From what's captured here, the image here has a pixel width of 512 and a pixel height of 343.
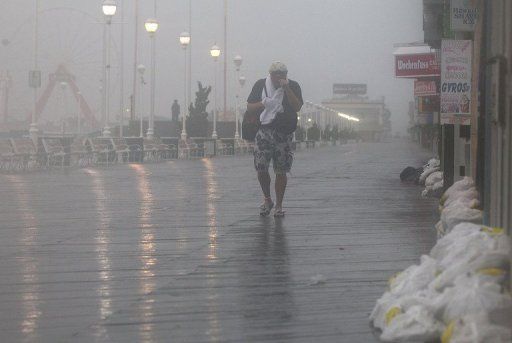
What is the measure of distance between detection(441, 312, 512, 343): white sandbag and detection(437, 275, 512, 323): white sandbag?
0.05 meters

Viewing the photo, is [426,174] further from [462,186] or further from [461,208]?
[461,208]

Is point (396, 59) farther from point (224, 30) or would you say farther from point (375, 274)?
point (224, 30)

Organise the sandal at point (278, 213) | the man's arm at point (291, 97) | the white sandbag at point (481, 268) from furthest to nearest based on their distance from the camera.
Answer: the man's arm at point (291, 97)
the sandal at point (278, 213)
the white sandbag at point (481, 268)

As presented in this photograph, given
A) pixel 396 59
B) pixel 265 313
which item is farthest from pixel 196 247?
pixel 396 59

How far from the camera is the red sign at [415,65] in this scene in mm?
25055

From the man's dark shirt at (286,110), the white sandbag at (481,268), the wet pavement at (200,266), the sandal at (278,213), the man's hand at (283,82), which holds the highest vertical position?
the man's hand at (283,82)

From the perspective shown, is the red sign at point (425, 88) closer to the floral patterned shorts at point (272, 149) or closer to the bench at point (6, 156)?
the bench at point (6, 156)

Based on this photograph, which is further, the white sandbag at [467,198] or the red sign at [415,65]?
the red sign at [415,65]

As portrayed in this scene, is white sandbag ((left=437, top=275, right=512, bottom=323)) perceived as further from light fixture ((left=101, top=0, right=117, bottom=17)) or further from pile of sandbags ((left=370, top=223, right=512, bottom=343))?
light fixture ((left=101, top=0, right=117, bottom=17))

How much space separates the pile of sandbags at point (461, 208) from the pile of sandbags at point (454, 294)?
830mm

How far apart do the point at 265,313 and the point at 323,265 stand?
5.46 ft

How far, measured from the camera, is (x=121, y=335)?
476 centimetres

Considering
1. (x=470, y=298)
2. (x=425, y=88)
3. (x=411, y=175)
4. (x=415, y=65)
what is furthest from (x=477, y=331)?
(x=425, y=88)

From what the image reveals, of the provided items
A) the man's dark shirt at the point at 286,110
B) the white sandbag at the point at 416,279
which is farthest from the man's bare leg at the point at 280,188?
the white sandbag at the point at 416,279
